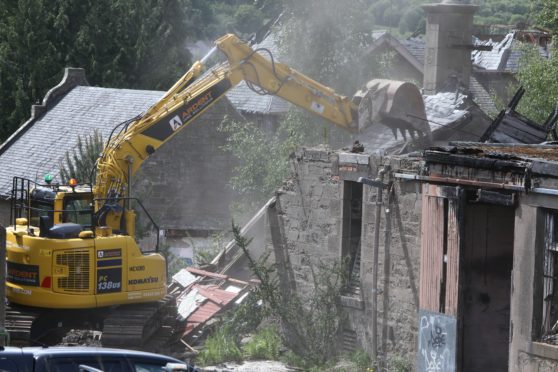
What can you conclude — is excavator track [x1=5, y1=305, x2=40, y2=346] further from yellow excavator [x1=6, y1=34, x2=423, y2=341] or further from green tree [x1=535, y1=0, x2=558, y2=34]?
green tree [x1=535, y1=0, x2=558, y2=34]

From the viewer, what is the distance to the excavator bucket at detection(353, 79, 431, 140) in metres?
19.1

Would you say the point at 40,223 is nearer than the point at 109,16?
Yes

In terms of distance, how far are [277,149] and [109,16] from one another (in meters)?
22.7

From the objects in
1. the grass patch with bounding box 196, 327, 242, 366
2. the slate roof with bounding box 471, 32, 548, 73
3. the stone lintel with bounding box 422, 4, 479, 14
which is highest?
the slate roof with bounding box 471, 32, 548, 73

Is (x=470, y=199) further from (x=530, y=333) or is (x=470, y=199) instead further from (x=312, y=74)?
(x=312, y=74)

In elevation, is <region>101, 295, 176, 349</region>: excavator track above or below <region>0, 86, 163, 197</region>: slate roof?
below

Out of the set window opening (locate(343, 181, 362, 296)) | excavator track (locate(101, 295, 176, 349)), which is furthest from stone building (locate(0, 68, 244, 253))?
window opening (locate(343, 181, 362, 296))

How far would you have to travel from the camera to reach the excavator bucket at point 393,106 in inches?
754

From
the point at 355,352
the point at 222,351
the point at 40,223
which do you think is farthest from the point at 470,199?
the point at 40,223

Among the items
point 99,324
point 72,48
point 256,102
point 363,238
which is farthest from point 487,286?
point 72,48

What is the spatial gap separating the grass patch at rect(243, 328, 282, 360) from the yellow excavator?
65.3 inches

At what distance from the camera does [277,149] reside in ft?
89.4

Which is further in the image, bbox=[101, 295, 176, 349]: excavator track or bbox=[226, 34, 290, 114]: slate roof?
bbox=[226, 34, 290, 114]: slate roof

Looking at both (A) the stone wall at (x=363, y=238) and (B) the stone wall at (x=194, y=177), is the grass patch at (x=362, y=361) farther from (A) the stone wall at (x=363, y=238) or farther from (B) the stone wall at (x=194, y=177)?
(B) the stone wall at (x=194, y=177)
